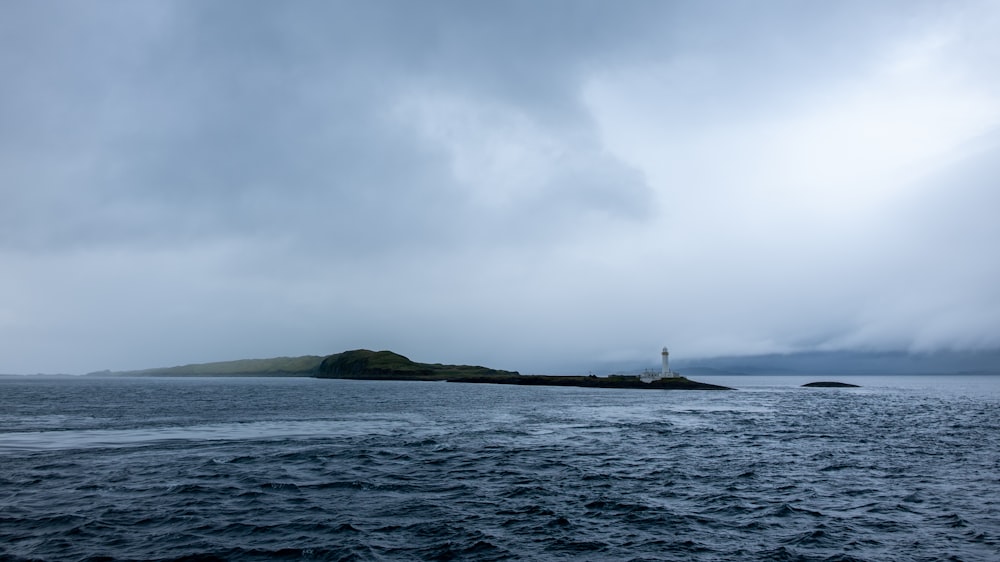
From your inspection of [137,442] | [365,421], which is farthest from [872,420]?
[137,442]

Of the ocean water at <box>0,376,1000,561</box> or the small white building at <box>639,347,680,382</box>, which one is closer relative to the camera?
the ocean water at <box>0,376,1000,561</box>

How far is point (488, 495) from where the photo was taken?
26.4 metres

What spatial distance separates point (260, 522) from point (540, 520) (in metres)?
10.8

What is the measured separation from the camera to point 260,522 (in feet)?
69.8

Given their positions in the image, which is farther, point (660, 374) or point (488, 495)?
point (660, 374)

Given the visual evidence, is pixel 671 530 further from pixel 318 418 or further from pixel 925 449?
pixel 318 418

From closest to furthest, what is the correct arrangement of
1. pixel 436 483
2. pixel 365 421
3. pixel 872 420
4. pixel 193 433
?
1. pixel 436 483
2. pixel 193 433
3. pixel 365 421
4. pixel 872 420

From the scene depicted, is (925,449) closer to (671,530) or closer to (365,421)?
(671,530)

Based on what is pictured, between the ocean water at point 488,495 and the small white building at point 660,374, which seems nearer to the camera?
the ocean water at point 488,495

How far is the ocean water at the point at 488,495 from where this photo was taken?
18.8 meters


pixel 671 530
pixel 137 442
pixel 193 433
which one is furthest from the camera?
pixel 193 433

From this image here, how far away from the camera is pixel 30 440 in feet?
139

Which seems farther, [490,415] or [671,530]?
[490,415]

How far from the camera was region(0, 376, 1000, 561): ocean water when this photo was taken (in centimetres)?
1883
